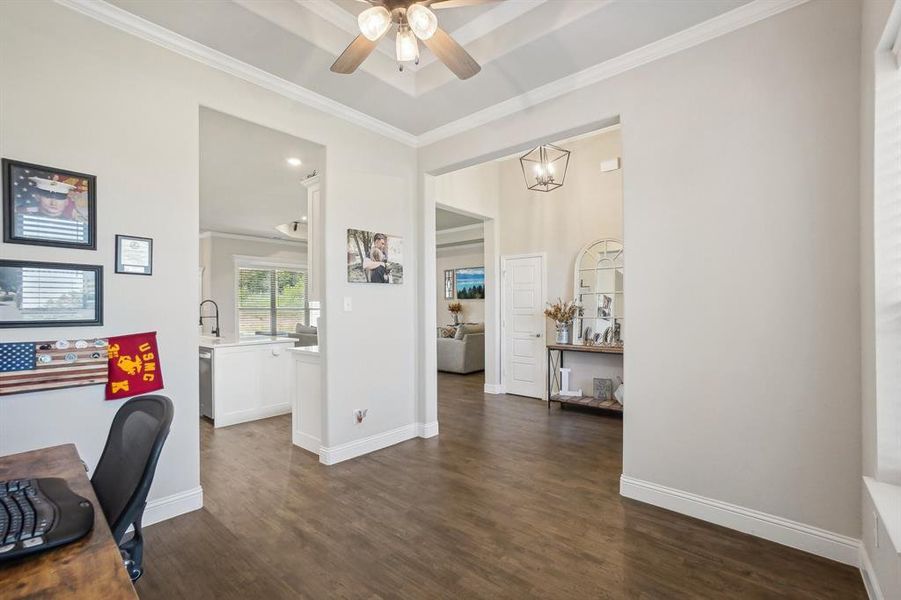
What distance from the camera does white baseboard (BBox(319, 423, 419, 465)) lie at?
335 centimetres

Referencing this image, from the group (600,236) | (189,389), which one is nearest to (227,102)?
(189,389)

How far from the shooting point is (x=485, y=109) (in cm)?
343

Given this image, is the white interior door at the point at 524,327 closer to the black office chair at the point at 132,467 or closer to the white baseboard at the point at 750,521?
the white baseboard at the point at 750,521

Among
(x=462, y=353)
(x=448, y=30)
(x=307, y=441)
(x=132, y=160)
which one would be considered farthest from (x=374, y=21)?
(x=462, y=353)

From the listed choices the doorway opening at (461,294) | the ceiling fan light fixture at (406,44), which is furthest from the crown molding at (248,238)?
the ceiling fan light fixture at (406,44)

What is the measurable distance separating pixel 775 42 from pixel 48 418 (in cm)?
419

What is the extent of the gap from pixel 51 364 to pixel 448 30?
2.94 metres

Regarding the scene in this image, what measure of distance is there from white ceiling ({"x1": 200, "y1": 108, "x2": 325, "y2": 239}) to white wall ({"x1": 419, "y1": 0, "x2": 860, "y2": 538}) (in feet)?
8.29

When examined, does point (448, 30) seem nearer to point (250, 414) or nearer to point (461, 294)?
point (250, 414)

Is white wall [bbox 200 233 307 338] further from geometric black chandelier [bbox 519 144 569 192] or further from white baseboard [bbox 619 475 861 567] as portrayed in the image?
white baseboard [bbox 619 475 861 567]

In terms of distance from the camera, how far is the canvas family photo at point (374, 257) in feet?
11.5

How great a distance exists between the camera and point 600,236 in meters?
5.12

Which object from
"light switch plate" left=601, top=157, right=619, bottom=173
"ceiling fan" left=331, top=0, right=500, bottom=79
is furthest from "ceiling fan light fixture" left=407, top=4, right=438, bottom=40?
"light switch plate" left=601, top=157, right=619, bottom=173

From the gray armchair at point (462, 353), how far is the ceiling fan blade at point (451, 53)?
220 inches
